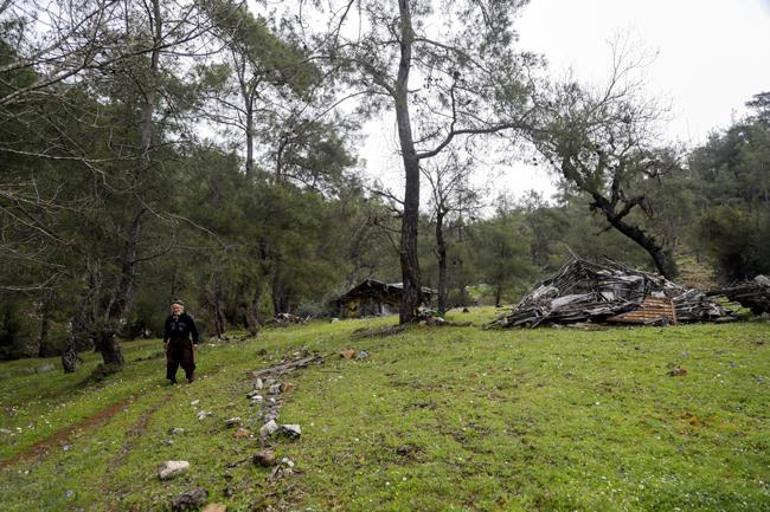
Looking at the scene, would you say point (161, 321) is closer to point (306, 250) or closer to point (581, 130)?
point (306, 250)

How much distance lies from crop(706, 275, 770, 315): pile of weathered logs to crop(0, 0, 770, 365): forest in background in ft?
17.6

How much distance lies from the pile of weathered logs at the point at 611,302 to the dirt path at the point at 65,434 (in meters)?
10.3

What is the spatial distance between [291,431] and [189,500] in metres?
1.69

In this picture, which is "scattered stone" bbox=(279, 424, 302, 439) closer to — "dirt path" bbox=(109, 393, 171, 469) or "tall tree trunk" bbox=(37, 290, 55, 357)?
"dirt path" bbox=(109, 393, 171, 469)

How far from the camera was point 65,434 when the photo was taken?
842cm

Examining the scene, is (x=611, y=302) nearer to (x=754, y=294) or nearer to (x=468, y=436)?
(x=754, y=294)

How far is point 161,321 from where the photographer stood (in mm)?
30312

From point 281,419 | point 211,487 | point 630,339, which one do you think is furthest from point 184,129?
point 630,339

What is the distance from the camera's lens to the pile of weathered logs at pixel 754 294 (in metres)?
12.2

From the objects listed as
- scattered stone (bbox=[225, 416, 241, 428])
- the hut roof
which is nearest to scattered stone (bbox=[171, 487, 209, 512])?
scattered stone (bbox=[225, 416, 241, 428])

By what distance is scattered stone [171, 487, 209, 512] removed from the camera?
484 centimetres

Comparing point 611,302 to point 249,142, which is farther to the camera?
point 249,142

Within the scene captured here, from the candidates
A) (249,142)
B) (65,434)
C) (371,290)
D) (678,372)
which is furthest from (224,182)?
(371,290)

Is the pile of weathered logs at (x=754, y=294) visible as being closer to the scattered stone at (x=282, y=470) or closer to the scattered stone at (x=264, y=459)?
the scattered stone at (x=282, y=470)
